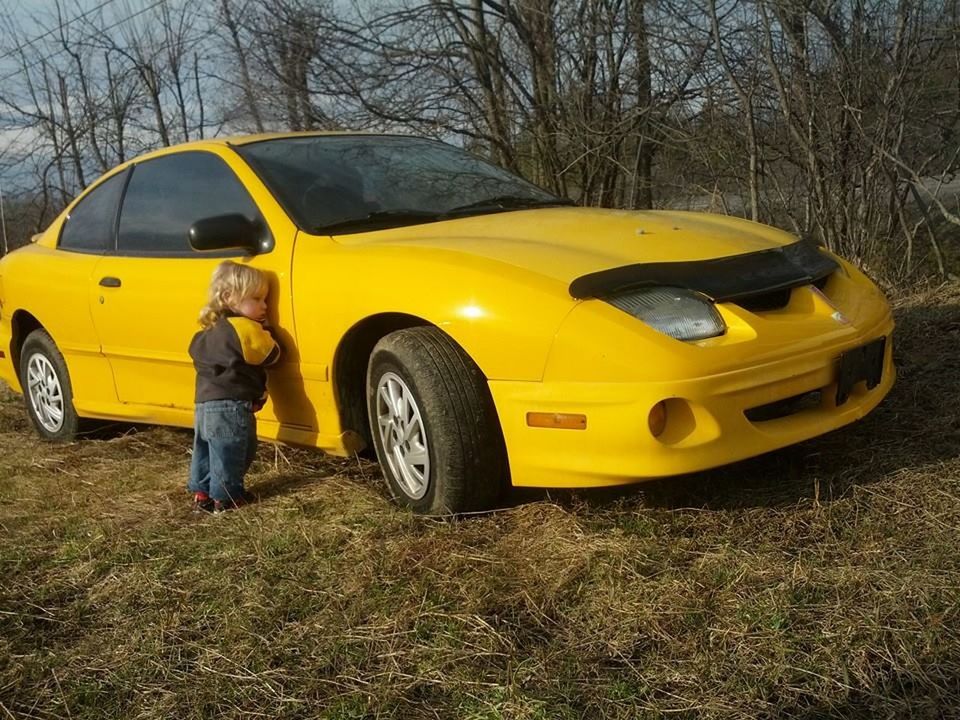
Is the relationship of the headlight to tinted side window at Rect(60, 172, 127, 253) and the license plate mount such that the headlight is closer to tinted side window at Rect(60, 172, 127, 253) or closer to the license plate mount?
the license plate mount

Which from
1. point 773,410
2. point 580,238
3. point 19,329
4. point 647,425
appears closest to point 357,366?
point 580,238

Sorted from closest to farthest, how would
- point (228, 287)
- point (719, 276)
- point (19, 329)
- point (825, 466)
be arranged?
point (719, 276), point (825, 466), point (228, 287), point (19, 329)

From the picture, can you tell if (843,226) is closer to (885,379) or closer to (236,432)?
(885,379)

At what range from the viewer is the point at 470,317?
2967mm

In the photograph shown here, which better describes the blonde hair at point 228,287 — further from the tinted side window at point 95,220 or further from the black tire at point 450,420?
the tinted side window at point 95,220

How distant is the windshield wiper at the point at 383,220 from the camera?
12.0 ft

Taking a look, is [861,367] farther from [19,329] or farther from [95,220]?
[19,329]

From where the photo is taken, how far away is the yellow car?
2791 millimetres

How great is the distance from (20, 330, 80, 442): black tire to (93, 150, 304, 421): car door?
565 millimetres

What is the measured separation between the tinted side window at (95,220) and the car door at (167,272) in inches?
3.9

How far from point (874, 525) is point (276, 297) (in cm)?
222

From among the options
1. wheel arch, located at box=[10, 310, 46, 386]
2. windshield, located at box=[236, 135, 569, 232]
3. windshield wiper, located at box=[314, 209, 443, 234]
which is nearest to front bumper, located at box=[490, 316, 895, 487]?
windshield wiper, located at box=[314, 209, 443, 234]

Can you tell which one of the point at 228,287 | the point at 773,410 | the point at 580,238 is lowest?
the point at 773,410

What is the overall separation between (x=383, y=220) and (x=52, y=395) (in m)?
2.41
